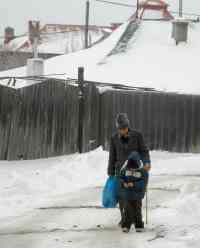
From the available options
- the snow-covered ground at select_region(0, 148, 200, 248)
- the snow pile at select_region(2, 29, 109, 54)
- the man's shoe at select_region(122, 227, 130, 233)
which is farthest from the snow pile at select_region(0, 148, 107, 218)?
the snow pile at select_region(2, 29, 109, 54)

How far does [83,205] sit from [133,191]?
2.64 metres

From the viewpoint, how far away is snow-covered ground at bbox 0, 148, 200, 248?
8062mm

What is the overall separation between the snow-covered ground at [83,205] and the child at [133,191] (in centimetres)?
19

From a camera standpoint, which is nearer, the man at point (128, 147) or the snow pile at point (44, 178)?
the man at point (128, 147)

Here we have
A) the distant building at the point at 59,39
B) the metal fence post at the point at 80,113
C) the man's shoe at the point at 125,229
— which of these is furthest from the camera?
the distant building at the point at 59,39

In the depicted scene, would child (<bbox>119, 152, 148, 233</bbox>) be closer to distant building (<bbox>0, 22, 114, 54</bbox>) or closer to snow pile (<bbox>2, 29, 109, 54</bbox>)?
distant building (<bbox>0, 22, 114, 54</bbox>)

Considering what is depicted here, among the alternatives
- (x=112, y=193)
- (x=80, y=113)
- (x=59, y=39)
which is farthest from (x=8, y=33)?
(x=112, y=193)

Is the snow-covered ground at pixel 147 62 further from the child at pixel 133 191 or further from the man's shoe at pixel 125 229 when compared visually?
the man's shoe at pixel 125 229

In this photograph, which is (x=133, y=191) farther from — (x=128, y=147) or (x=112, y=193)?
(x=128, y=147)

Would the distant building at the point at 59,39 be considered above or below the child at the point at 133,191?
below

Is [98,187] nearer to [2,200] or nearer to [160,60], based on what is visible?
[2,200]

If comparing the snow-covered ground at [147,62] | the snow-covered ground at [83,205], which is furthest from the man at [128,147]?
the snow-covered ground at [147,62]

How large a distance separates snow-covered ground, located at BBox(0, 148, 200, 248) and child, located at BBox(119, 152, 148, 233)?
7.3 inches

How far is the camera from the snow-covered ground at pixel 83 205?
8062 millimetres
